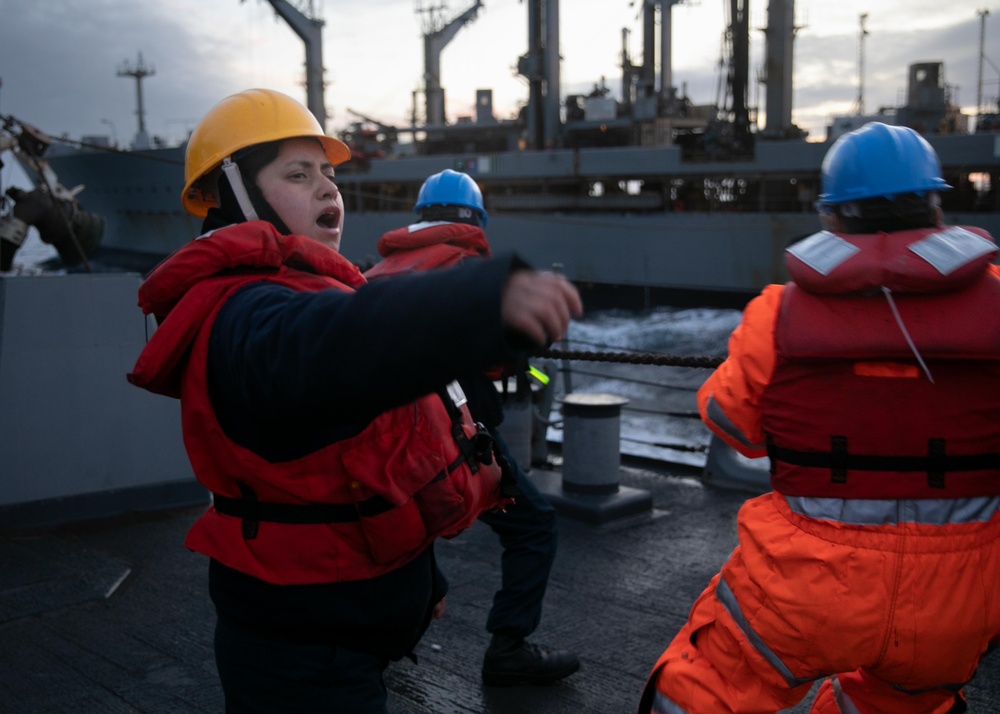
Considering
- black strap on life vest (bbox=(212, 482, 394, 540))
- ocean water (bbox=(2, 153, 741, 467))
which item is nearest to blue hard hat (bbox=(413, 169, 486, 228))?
black strap on life vest (bbox=(212, 482, 394, 540))

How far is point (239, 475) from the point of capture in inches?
53.7

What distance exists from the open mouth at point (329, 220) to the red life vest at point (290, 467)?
0.15m

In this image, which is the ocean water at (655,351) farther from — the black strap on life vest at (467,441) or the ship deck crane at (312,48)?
the ship deck crane at (312,48)

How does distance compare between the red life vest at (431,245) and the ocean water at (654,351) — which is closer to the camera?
the red life vest at (431,245)

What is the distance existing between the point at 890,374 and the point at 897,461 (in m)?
0.19

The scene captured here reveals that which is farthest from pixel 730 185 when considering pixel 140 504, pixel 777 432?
pixel 777 432

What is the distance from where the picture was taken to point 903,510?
72.7 inches

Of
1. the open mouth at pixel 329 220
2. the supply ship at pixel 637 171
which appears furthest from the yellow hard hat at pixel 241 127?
the supply ship at pixel 637 171

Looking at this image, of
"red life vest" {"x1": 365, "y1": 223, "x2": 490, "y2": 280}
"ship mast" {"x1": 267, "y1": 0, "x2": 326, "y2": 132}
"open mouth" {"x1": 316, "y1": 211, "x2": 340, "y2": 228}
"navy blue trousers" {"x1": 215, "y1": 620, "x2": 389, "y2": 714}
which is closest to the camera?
"navy blue trousers" {"x1": 215, "y1": 620, "x2": 389, "y2": 714}

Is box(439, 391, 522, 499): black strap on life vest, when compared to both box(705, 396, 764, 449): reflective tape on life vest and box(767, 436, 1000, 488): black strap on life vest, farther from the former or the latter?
box(767, 436, 1000, 488): black strap on life vest

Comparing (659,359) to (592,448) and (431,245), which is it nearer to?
(431,245)

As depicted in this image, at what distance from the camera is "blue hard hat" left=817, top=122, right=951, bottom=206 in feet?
6.23

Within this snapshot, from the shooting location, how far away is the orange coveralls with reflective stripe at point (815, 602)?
5.92ft

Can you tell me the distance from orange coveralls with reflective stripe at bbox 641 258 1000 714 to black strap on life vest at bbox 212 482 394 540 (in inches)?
38.2
